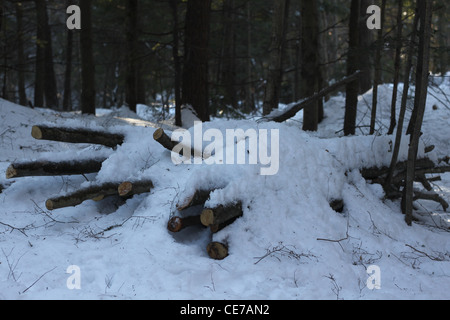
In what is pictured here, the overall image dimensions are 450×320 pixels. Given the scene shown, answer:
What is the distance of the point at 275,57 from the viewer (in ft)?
40.3

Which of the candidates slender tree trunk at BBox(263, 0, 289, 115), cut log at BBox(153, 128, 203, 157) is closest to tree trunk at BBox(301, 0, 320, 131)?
slender tree trunk at BBox(263, 0, 289, 115)

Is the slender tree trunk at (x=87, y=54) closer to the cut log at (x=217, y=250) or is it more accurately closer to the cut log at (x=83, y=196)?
the cut log at (x=83, y=196)

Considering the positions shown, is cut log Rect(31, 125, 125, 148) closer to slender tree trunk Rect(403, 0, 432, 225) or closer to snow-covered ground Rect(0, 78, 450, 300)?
snow-covered ground Rect(0, 78, 450, 300)

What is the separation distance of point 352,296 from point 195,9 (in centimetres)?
967

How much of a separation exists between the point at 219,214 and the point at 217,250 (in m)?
0.45

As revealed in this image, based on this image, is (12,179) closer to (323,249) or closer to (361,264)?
(323,249)

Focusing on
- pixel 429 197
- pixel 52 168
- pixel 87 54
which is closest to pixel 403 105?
pixel 429 197

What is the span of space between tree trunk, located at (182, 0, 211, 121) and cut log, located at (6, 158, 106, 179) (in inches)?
218

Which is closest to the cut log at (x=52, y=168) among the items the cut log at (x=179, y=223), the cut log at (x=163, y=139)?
the cut log at (x=163, y=139)

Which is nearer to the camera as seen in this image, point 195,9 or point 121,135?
point 121,135

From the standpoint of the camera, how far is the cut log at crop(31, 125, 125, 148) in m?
6.81

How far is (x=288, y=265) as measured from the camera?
532 cm

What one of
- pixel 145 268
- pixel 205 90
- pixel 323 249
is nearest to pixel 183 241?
pixel 145 268

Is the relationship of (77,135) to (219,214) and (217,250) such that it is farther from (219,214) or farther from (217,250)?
(217,250)
